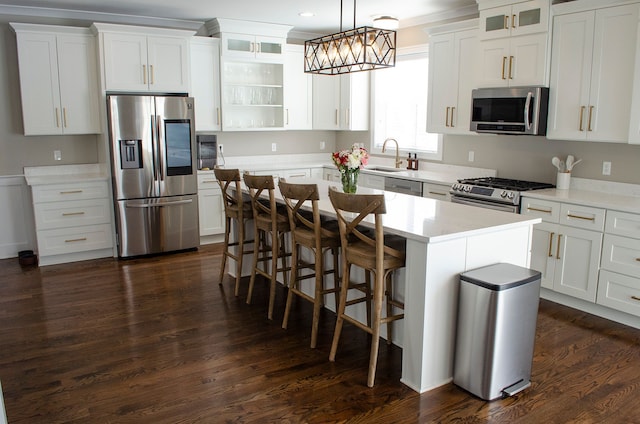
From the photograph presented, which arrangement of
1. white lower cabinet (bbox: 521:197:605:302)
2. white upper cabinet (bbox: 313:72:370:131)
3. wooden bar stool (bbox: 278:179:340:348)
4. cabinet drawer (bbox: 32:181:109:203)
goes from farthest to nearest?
white upper cabinet (bbox: 313:72:370:131) → cabinet drawer (bbox: 32:181:109:203) → white lower cabinet (bbox: 521:197:605:302) → wooden bar stool (bbox: 278:179:340:348)

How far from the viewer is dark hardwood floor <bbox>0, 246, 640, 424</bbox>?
268 centimetres

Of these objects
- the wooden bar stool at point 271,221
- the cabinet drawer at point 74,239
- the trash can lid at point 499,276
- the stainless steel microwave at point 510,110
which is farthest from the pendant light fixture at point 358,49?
the cabinet drawer at point 74,239

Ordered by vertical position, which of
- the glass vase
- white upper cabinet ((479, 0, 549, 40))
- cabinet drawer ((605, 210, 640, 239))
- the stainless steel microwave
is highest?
white upper cabinet ((479, 0, 549, 40))

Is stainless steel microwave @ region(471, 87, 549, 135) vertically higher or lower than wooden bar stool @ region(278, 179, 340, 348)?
higher

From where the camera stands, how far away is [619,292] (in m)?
3.80

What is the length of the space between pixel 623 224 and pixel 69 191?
500 centimetres

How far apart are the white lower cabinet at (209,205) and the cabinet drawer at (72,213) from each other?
3.36ft

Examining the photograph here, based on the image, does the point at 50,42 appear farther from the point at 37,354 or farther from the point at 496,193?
the point at 496,193

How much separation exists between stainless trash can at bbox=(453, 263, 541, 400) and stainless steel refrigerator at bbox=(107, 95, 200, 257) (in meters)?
3.76

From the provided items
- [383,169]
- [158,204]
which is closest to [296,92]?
[383,169]

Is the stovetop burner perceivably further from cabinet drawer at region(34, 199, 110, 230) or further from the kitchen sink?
cabinet drawer at region(34, 199, 110, 230)

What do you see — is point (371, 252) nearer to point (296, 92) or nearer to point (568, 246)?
point (568, 246)

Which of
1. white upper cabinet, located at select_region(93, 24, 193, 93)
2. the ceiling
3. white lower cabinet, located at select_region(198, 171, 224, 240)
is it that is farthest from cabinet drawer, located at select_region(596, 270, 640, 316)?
white upper cabinet, located at select_region(93, 24, 193, 93)

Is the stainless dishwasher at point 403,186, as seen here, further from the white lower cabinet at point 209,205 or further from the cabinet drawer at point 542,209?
the white lower cabinet at point 209,205
